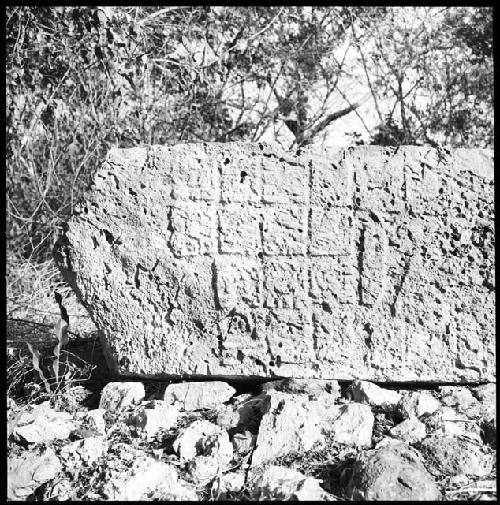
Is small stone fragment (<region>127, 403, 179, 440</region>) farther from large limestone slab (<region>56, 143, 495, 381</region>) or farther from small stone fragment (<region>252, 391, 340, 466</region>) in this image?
small stone fragment (<region>252, 391, 340, 466</region>)

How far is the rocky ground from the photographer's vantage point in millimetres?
2086

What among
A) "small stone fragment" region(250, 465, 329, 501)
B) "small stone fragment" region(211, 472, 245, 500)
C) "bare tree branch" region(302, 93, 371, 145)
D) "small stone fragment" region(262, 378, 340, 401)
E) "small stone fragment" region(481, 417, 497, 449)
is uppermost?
"bare tree branch" region(302, 93, 371, 145)

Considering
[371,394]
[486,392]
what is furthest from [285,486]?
[486,392]

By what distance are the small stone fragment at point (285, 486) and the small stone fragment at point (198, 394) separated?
1.74ft

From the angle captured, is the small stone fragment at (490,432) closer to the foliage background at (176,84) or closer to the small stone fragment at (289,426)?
the small stone fragment at (289,426)

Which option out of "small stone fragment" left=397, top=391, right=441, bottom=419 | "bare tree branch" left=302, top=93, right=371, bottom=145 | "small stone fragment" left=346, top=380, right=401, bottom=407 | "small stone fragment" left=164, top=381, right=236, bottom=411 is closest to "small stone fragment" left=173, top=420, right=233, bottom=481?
"small stone fragment" left=164, top=381, right=236, bottom=411

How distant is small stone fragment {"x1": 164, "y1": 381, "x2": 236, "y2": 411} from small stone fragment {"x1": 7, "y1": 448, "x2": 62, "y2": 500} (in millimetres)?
540

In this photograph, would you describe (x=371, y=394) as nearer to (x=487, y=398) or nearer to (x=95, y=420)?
(x=487, y=398)

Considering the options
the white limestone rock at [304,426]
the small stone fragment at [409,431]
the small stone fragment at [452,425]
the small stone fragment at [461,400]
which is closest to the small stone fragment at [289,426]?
the white limestone rock at [304,426]

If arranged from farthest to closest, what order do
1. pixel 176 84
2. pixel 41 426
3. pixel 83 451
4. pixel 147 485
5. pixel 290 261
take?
pixel 176 84, pixel 290 261, pixel 41 426, pixel 83 451, pixel 147 485

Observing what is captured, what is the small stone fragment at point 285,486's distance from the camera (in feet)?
6.54

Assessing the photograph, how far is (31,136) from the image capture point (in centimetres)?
460

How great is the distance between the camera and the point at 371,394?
8.42 ft

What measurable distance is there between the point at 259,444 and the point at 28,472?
2.47 feet
